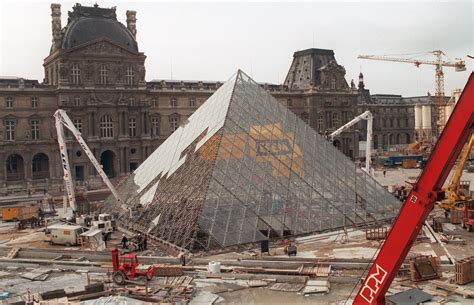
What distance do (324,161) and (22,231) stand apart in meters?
19.4

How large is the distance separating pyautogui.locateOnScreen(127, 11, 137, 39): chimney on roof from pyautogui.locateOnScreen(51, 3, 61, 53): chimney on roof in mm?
8392

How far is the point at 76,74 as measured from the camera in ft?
201

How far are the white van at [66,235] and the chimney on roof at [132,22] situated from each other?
4264 cm

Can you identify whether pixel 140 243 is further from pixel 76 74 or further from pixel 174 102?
pixel 174 102

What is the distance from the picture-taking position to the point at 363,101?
115250 mm

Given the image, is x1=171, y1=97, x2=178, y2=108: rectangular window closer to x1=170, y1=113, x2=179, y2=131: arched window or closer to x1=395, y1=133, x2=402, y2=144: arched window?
x1=170, y1=113, x2=179, y2=131: arched window

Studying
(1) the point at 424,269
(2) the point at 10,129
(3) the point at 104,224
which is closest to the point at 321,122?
(2) the point at 10,129

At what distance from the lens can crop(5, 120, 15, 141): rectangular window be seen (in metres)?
59.6

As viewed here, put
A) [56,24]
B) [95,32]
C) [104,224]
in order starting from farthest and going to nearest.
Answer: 1. [56,24]
2. [95,32]
3. [104,224]

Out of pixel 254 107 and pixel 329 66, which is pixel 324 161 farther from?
pixel 329 66

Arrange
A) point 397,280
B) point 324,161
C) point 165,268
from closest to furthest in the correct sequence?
point 397,280
point 165,268
point 324,161

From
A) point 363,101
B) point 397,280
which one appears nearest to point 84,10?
point 397,280

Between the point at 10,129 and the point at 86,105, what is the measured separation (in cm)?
835

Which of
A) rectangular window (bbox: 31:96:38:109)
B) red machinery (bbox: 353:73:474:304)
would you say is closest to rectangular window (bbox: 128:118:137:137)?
rectangular window (bbox: 31:96:38:109)
